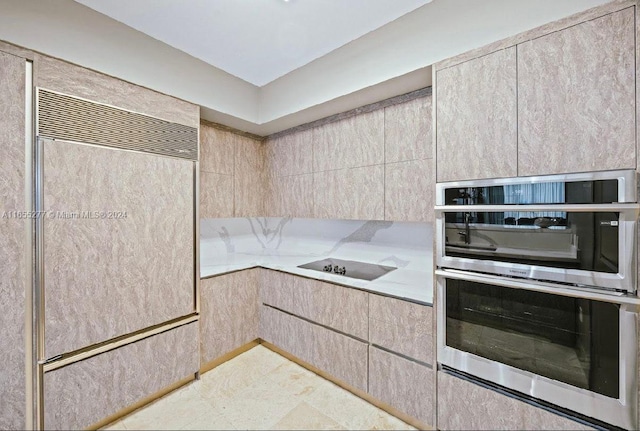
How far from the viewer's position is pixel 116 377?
1804 mm

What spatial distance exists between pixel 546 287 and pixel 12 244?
2.71 meters

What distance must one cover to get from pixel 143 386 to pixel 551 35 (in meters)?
3.18

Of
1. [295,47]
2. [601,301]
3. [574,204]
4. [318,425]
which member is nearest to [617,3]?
[574,204]

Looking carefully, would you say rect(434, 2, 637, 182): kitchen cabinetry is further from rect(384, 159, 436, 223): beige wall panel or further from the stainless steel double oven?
rect(384, 159, 436, 223): beige wall panel

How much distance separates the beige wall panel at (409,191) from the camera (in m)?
1.96

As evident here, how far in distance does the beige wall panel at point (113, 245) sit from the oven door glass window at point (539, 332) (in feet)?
6.44

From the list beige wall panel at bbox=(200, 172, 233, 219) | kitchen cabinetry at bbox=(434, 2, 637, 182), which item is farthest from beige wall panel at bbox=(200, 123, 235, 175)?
kitchen cabinetry at bbox=(434, 2, 637, 182)

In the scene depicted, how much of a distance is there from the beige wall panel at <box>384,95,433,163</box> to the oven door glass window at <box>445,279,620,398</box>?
962mm

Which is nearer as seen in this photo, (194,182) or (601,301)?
(601,301)

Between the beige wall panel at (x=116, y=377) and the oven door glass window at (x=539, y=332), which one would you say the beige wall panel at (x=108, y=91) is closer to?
the beige wall panel at (x=116, y=377)

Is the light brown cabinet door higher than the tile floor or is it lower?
higher

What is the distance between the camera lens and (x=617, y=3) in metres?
1.15

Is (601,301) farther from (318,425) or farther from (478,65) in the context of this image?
(318,425)

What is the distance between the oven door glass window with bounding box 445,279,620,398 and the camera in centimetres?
119
